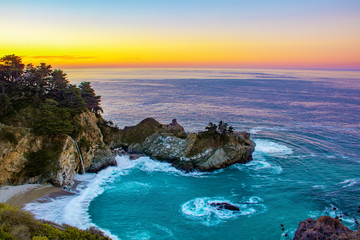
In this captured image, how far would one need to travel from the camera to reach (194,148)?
5731cm

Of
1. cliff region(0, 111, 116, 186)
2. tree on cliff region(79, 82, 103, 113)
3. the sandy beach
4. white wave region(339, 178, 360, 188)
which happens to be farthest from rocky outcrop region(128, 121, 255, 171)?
the sandy beach

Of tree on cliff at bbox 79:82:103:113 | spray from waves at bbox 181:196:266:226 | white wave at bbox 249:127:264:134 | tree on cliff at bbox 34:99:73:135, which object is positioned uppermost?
tree on cliff at bbox 79:82:103:113

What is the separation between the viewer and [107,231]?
33219mm

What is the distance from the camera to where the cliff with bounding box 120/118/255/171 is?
55281 millimetres

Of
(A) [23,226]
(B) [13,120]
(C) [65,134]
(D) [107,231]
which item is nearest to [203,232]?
(D) [107,231]

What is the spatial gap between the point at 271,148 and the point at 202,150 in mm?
21078

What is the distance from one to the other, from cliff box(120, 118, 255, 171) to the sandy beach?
940 inches

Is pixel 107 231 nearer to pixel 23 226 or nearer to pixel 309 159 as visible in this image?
pixel 23 226

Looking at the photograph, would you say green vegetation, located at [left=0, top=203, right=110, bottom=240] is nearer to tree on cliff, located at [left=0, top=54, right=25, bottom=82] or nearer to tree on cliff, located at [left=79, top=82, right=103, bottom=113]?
tree on cliff, located at [left=0, top=54, right=25, bottom=82]

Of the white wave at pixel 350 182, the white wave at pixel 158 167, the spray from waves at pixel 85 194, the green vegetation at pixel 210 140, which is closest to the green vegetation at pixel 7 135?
the spray from waves at pixel 85 194

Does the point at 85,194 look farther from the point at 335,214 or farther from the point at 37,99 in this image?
the point at 335,214

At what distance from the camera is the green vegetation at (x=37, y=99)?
45750 millimetres

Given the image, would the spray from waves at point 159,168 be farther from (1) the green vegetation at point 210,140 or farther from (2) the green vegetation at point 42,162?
(2) the green vegetation at point 42,162

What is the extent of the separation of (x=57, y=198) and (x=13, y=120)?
19.5 m
